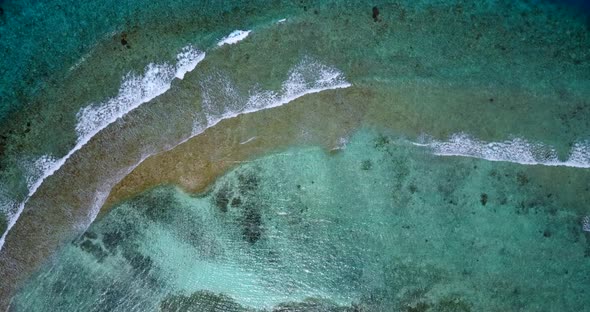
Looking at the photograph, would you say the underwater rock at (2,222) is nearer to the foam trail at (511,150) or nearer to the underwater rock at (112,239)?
the underwater rock at (112,239)

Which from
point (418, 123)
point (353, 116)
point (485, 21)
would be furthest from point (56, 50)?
point (485, 21)

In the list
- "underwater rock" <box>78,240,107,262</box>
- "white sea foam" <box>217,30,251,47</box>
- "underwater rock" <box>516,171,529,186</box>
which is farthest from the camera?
"underwater rock" <box>78,240,107,262</box>

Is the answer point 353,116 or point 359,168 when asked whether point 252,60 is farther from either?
point 359,168

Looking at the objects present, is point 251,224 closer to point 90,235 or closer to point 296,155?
point 296,155

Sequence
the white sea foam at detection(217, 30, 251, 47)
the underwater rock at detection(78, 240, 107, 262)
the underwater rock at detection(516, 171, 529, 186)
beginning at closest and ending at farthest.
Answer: the white sea foam at detection(217, 30, 251, 47) → the underwater rock at detection(516, 171, 529, 186) → the underwater rock at detection(78, 240, 107, 262)

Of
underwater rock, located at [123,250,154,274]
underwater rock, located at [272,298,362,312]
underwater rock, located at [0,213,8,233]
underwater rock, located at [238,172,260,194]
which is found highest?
underwater rock, located at [238,172,260,194]

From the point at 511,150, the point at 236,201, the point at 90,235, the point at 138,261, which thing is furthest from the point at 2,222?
the point at 511,150

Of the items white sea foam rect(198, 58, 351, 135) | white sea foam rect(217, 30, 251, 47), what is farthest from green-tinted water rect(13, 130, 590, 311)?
white sea foam rect(217, 30, 251, 47)

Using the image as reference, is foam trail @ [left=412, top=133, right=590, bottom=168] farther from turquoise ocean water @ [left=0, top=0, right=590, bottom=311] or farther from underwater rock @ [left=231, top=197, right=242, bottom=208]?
underwater rock @ [left=231, top=197, right=242, bottom=208]
